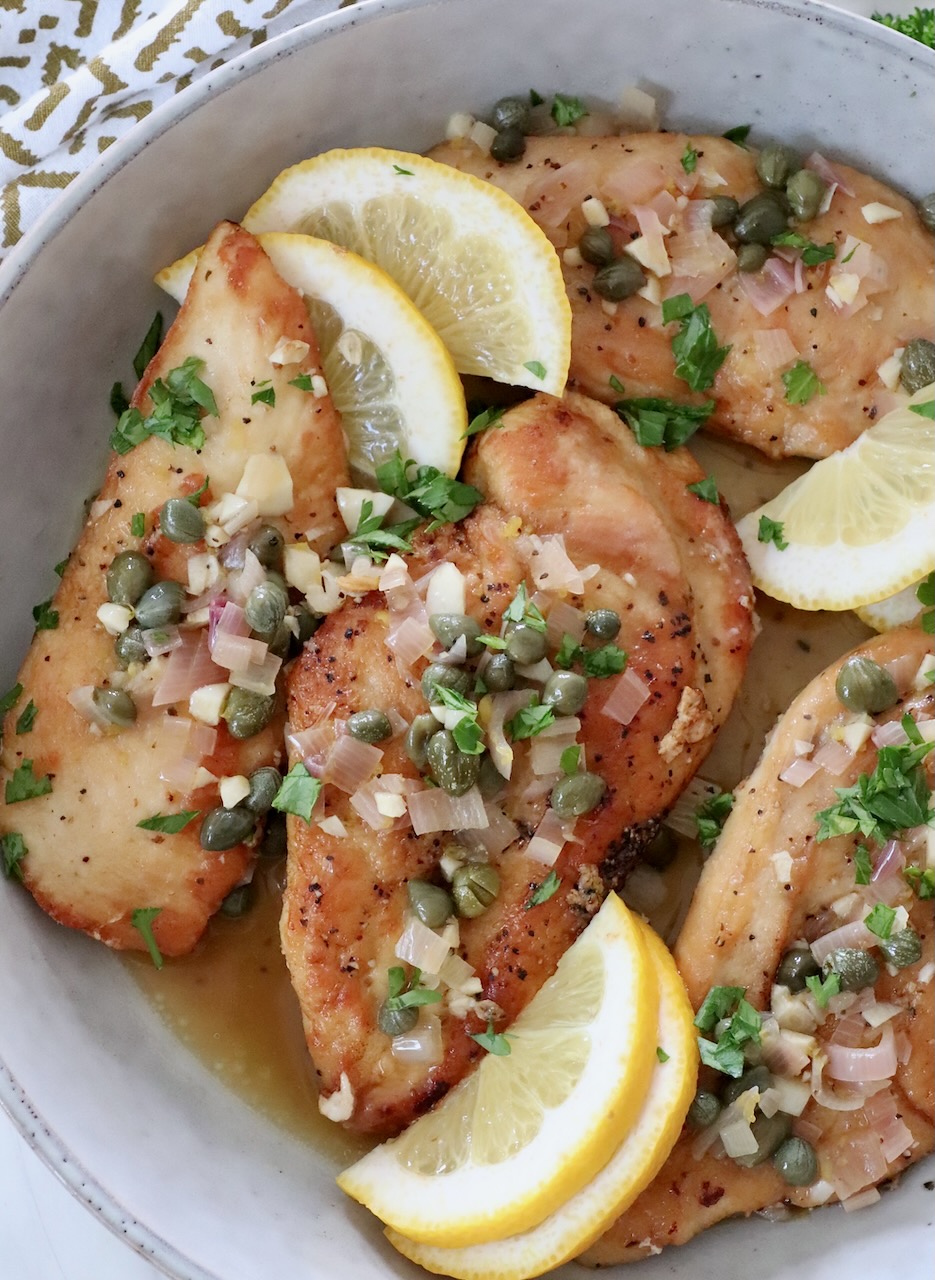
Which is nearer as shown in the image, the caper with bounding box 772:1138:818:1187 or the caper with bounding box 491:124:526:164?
the caper with bounding box 772:1138:818:1187

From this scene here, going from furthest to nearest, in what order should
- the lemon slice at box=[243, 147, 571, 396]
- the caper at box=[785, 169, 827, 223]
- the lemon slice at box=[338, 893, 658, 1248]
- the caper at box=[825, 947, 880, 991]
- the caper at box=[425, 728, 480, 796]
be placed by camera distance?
the caper at box=[785, 169, 827, 223]
the lemon slice at box=[243, 147, 571, 396]
the caper at box=[825, 947, 880, 991]
the caper at box=[425, 728, 480, 796]
the lemon slice at box=[338, 893, 658, 1248]

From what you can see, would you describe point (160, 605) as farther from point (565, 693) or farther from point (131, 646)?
point (565, 693)

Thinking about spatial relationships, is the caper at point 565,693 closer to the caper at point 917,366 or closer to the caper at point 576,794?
the caper at point 576,794

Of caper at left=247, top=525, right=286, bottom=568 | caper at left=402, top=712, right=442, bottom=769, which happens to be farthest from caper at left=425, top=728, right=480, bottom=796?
caper at left=247, top=525, right=286, bottom=568

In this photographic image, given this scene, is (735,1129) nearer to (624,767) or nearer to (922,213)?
(624,767)

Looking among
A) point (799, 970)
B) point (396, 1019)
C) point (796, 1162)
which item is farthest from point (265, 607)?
point (796, 1162)

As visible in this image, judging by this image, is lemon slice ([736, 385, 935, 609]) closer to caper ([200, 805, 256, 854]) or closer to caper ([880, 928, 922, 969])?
caper ([880, 928, 922, 969])

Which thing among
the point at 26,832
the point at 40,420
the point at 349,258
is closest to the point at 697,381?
the point at 349,258
